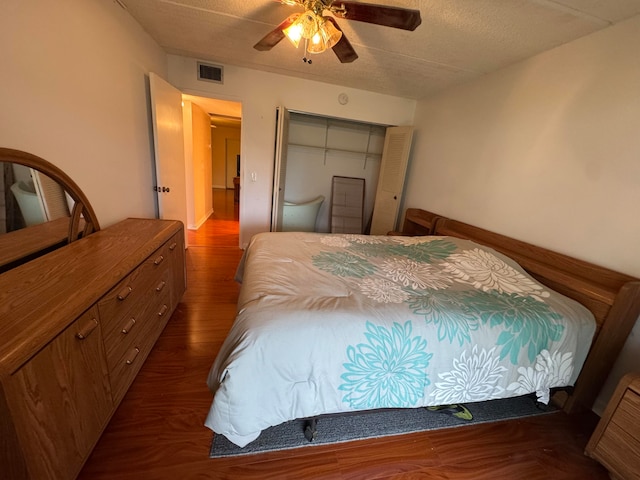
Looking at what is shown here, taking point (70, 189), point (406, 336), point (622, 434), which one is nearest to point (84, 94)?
point (70, 189)

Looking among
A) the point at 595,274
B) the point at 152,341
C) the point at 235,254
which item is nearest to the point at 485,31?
the point at 595,274

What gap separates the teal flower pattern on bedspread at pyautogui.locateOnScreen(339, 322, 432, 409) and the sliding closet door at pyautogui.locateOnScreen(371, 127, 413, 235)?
9.02 ft

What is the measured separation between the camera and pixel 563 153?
1886 mm

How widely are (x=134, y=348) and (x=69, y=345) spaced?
582 millimetres

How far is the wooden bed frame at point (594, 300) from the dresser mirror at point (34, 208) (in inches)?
121

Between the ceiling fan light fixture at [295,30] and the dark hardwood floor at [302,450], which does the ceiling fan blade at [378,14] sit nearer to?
the ceiling fan light fixture at [295,30]

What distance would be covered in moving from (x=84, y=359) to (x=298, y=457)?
104 cm

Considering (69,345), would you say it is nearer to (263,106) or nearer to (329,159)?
(263,106)

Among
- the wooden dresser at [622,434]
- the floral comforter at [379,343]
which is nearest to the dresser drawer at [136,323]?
the floral comforter at [379,343]

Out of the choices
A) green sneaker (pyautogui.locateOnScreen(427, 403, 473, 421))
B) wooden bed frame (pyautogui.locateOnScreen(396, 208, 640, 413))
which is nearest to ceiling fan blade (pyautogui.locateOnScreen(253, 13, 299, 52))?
wooden bed frame (pyautogui.locateOnScreen(396, 208, 640, 413))

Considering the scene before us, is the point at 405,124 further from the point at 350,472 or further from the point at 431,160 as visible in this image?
the point at 350,472

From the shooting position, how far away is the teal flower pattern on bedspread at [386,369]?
117 centimetres

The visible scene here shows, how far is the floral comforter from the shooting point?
108cm

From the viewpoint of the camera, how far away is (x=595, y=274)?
163cm
